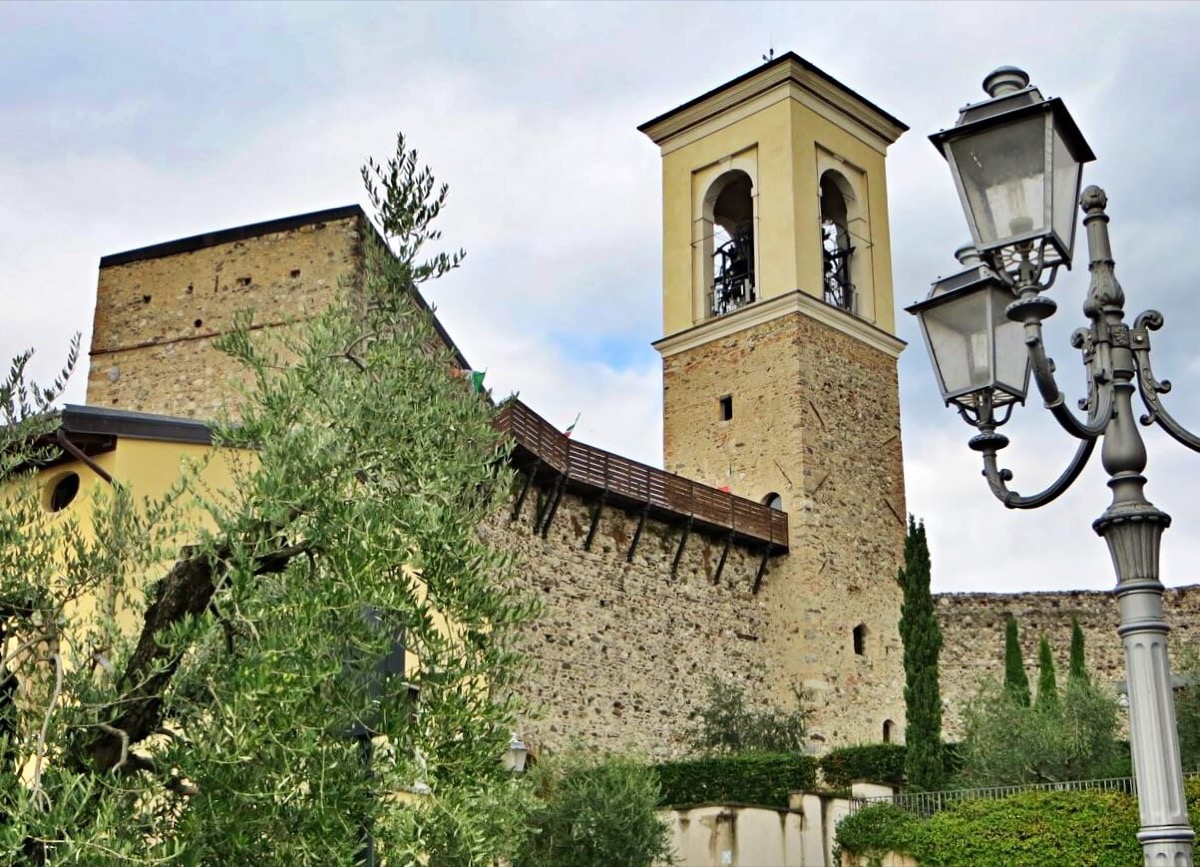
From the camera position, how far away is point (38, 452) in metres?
7.50

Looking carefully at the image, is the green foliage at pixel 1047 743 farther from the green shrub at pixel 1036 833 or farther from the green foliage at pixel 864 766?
the green shrub at pixel 1036 833

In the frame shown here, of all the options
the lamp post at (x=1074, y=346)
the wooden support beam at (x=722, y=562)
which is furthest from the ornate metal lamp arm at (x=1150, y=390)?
the wooden support beam at (x=722, y=562)

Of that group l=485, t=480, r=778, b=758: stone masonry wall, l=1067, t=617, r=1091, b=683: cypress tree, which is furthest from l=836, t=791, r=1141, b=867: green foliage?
l=1067, t=617, r=1091, b=683: cypress tree

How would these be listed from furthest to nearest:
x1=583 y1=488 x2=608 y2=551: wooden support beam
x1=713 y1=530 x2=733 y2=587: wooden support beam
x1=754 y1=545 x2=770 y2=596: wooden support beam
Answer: x1=754 y1=545 x2=770 y2=596: wooden support beam, x1=713 y1=530 x2=733 y2=587: wooden support beam, x1=583 y1=488 x2=608 y2=551: wooden support beam

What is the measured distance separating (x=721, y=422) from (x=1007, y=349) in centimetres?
1783

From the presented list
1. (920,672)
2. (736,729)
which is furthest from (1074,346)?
(736,729)

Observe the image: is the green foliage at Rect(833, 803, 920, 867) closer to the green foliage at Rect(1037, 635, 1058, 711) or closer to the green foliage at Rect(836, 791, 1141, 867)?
the green foliage at Rect(836, 791, 1141, 867)

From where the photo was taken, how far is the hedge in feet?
46.8

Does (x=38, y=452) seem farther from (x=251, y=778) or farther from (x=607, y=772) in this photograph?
(x=607, y=772)

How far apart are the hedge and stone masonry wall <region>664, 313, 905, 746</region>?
17.5 ft

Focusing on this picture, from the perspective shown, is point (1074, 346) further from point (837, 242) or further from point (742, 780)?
point (837, 242)

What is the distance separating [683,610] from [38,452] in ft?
45.3

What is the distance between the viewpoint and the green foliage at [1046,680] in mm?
18469

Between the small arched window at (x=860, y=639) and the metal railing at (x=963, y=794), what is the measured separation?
4.91 metres
